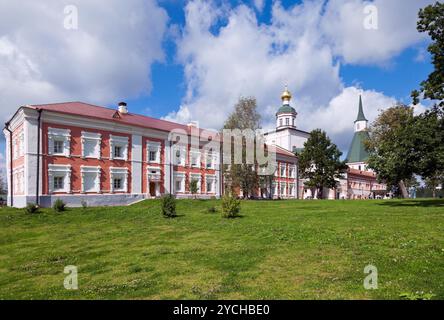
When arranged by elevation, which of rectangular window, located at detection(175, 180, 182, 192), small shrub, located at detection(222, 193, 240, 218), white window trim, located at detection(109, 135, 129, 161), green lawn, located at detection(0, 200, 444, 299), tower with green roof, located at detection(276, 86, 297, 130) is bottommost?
green lawn, located at detection(0, 200, 444, 299)

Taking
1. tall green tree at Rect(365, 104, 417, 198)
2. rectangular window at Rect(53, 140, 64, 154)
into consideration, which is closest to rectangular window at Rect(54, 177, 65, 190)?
rectangular window at Rect(53, 140, 64, 154)

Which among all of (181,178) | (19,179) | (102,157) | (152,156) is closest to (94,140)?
(102,157)

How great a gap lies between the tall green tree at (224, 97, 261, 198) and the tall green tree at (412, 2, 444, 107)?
72.2ft

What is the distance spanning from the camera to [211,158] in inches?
1836

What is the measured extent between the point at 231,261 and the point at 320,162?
5208 centimetres

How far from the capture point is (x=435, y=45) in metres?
24.5

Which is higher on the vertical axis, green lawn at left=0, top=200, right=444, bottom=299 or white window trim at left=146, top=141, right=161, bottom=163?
white window trim at left=146, top=141, right=161, bottom=163

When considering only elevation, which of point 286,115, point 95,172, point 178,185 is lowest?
point 178,185

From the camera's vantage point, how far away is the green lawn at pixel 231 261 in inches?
272

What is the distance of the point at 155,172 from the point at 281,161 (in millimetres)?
26987

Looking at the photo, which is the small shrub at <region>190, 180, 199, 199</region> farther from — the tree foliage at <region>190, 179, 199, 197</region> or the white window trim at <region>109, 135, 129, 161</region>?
the white window trim at <region>109, 135, 129, 161</region>

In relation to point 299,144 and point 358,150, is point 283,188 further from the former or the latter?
point 358,150

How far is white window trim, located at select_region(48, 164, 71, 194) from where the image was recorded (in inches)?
1214
